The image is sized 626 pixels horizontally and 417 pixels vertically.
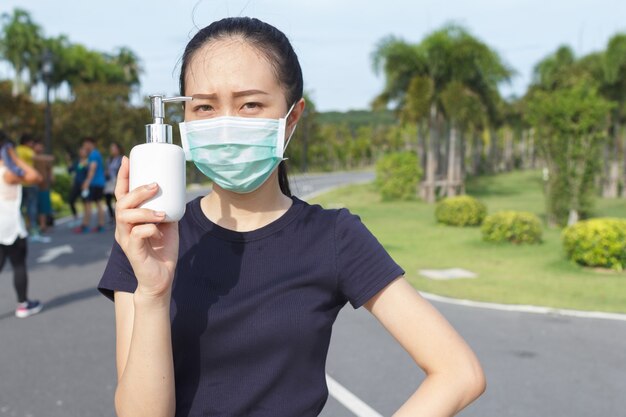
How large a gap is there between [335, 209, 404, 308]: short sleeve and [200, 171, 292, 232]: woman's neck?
0.17 metres

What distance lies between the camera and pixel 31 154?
10188 millimetres

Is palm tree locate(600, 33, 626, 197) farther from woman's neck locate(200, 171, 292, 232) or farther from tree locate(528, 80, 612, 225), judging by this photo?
woman's neck locate(200, 171, 292, 232)

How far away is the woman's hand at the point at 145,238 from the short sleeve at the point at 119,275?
22 cm

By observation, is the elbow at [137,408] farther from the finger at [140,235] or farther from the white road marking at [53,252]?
the white road marking at [53,252]

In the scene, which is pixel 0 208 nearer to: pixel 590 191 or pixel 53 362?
pixel 53 362

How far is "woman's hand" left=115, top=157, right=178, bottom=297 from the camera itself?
1.14 meters

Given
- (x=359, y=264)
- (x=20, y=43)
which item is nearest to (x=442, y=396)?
(x=359, y=264)

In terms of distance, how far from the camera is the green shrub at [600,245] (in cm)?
912

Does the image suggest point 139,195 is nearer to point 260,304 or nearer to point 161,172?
point 161,172

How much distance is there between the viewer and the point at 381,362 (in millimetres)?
5129

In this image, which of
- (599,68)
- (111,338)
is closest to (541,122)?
(111,338)

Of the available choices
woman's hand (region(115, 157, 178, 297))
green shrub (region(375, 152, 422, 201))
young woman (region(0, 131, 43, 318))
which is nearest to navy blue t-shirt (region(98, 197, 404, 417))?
woman's hand (region(115, 157, 178, 297))

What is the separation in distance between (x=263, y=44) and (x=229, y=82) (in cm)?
14

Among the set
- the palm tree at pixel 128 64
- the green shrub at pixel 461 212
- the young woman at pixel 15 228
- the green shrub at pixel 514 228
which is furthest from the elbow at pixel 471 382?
the palm tree at pixel 128 64
